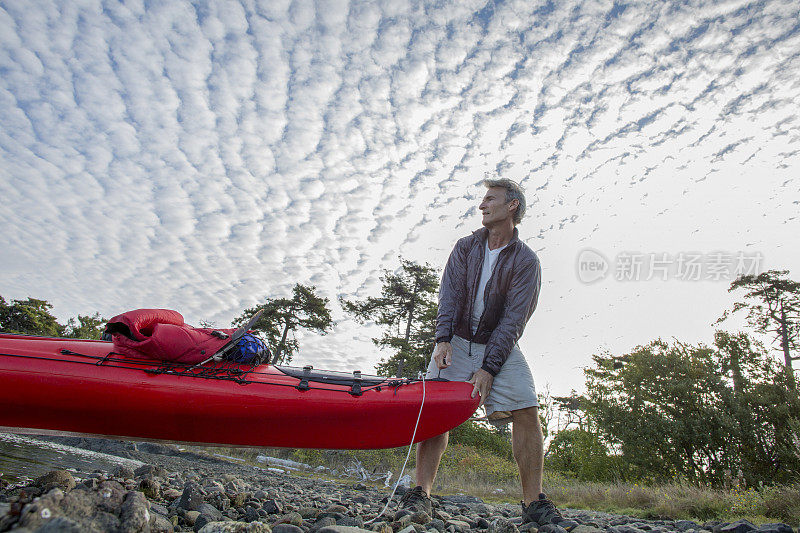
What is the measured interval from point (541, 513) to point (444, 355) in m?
1.22

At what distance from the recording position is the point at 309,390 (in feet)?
9.94

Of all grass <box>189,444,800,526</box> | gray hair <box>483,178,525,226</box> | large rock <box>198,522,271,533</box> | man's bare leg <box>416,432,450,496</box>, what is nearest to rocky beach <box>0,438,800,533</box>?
large rock <box>198,522,271,533</box>

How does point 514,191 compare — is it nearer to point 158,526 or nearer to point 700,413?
point 158,526

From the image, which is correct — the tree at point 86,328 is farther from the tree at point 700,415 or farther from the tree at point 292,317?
the tree at point 700,415

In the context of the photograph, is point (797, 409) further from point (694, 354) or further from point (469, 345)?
point (469, 345)

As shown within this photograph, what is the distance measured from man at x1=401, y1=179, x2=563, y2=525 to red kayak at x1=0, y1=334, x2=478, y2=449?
7.7 inches

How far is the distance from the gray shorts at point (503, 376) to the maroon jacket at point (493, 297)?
0.09 m

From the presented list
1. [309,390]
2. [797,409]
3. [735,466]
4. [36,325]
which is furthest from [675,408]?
[36,325]

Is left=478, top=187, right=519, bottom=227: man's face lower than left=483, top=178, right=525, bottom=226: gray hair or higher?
lower

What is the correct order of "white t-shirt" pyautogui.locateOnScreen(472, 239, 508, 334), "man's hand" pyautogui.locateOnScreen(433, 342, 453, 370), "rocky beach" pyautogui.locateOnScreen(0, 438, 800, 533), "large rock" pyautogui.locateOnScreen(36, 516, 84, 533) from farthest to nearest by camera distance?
"white t-shirt" pyautogui.locateOnScreen(472, 239, 508, 334)
"man's hand" pyautogui.locateOnScreen(433, 342, 453, 370)
"rocky beach" pyautogui.locateOnScreen(0, 438, 800, 533)
"large rock" pyautogui.locateOnScreen(36, 516, 84, 533)

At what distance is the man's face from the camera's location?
11.5 feet

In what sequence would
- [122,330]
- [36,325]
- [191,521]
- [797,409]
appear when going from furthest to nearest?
[36,325] < [797,409] < [122,330] < [191,521]

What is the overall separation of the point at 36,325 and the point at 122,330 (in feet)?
101

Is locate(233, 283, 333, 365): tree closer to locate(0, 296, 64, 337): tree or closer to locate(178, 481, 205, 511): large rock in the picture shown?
locate(0, 296, 64, 337): tree
